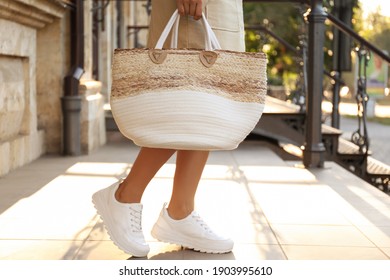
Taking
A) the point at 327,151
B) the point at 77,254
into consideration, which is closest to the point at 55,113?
the point at 327,151

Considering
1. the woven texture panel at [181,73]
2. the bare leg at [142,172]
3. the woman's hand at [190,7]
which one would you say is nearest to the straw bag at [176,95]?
the woven texture panel at [181,73]

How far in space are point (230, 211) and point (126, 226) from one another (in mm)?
1087

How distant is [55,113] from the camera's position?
5840 mm

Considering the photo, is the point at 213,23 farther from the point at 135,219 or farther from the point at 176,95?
the point at 135,219

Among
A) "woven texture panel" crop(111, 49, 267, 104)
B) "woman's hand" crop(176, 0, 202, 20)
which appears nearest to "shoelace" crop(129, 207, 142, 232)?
"woven texture panel" crop(111, 49, 267, 104)

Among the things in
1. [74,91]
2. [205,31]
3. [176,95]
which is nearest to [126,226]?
[176,95]

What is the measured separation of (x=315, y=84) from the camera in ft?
18.1

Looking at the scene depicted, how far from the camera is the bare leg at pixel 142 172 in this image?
8.96 ft

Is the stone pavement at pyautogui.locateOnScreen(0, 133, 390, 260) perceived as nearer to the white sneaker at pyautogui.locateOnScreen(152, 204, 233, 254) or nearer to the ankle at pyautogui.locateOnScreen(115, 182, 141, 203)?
the white sneaker at pyautogui.locateOnScreen(152, 204, 233, 254)

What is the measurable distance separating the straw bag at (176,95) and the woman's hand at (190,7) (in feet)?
0.36

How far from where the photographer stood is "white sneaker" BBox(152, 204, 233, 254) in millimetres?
2830

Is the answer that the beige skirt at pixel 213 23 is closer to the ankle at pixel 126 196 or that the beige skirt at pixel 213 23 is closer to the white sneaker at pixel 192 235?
the ankle at pixel 126 196

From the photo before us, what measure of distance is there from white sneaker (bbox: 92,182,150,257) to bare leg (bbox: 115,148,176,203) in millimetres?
32

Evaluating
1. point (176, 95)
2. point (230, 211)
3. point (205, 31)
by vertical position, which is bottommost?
point (230, 211)
